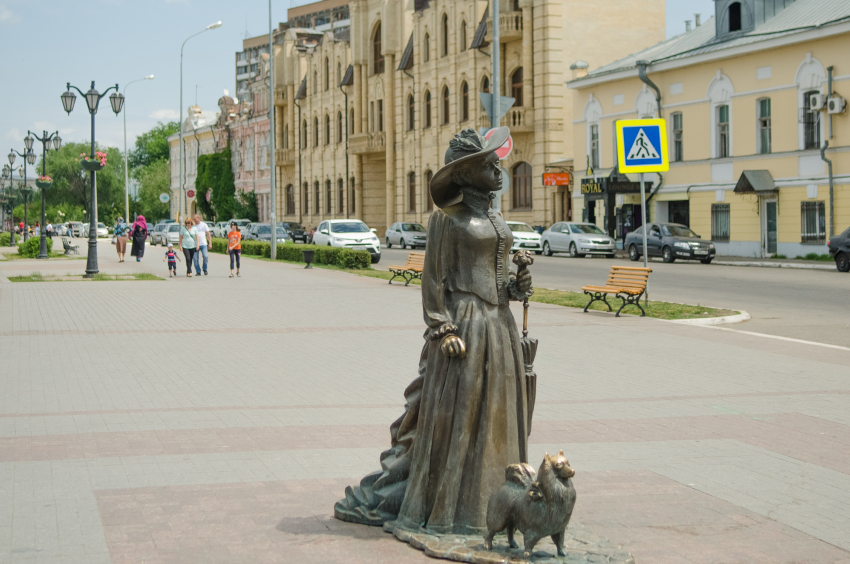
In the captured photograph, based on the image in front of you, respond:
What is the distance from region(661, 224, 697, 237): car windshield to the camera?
34.7 m

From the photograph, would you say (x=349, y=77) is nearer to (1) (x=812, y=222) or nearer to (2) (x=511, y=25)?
(2) (x=511, y=25)

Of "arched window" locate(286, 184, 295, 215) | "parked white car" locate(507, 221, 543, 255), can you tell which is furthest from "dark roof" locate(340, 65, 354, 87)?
"parked white car" locate(507, 221, 543, 255)

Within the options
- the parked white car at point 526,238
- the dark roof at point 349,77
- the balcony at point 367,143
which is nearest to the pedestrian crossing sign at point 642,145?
the parked white car at point 526,238

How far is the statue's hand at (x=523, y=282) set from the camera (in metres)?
4.83

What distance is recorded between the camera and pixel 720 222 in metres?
37.5

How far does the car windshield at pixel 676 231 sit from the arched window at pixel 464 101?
Result: 19832 millimetres

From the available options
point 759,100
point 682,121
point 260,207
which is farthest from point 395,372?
point 260,207

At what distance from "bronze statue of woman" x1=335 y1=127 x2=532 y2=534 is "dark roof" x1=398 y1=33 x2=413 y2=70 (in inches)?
2153

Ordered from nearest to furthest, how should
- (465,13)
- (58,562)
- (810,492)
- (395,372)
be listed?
(58,562)
(810,492)
(395,372)
(465,13)

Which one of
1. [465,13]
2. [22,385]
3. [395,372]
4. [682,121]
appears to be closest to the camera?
[22,385]

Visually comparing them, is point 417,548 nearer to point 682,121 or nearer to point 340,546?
point 340,546

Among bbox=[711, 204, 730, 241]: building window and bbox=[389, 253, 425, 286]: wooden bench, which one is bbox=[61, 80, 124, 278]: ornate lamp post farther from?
bbox=[711, 204, 730, 241]: building window

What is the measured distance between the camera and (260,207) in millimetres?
81250

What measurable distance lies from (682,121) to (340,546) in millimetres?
37347
